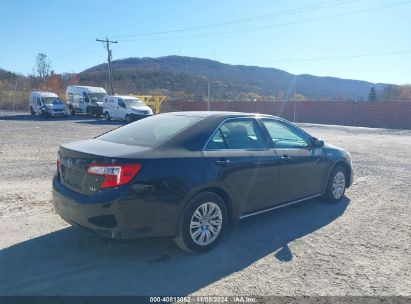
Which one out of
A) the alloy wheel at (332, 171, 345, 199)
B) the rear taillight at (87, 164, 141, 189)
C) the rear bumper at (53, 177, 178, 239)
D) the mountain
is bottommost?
the alloy wheel at (332, 171, 345, 199)

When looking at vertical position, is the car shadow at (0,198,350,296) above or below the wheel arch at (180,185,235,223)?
below

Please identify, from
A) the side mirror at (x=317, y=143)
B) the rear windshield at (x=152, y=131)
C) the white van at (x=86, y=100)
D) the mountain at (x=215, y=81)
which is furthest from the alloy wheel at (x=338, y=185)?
the mountain at (x=215, y=81)

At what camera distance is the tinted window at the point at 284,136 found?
5091 mm

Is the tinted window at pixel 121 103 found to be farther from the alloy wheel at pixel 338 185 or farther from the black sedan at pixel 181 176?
the black sedan at pixel 181 176

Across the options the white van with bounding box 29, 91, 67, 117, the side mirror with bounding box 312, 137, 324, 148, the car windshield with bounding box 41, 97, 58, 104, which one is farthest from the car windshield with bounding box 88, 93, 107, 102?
the side mirror with bounding box 312, 137, 324, 148

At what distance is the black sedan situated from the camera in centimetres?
355

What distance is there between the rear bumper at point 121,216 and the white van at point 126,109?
73.3 ft

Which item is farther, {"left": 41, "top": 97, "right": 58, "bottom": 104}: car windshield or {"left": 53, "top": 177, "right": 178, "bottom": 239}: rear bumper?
{"left": 41, "top": 97, "right": 58, "bottom": 104}: car windshield

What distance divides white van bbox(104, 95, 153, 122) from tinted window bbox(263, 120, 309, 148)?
828 inches

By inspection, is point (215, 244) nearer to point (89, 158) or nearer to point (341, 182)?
point (89, 158)

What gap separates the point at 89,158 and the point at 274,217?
289 cm

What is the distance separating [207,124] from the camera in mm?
4387

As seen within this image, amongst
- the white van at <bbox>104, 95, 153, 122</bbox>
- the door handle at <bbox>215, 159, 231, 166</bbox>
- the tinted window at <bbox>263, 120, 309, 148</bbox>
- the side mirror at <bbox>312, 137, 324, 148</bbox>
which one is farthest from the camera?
the white van at <bbox>104, 95, 153, 122</bbox>

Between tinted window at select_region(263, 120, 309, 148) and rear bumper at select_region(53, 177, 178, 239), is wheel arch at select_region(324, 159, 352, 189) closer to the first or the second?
tinted window at select_region(263, 120, 309, 148)
